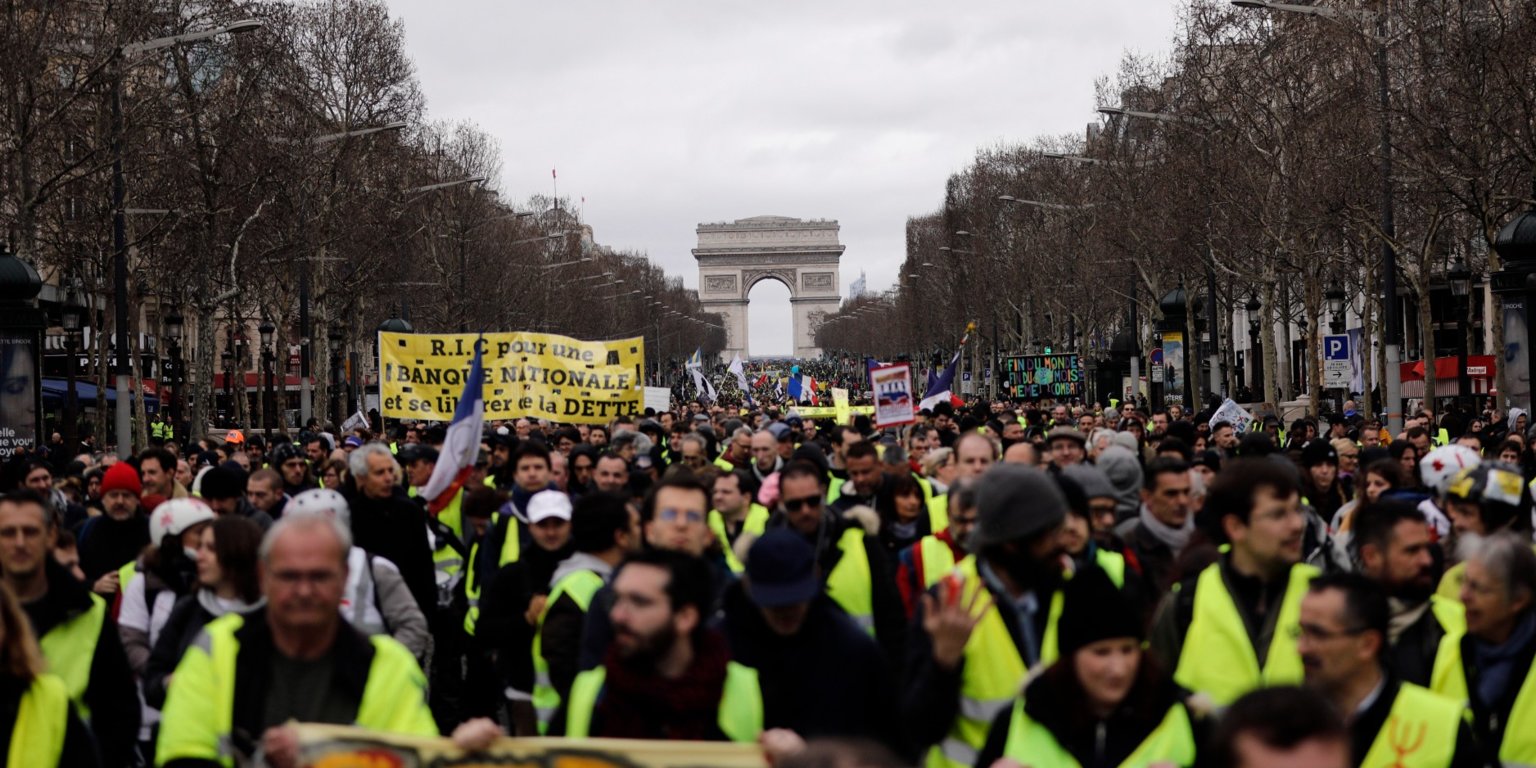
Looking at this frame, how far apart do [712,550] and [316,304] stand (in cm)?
4163

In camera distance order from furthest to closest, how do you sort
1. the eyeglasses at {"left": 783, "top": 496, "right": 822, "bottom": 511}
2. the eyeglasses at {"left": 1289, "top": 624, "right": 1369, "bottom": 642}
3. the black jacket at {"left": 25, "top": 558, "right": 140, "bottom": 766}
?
the eyeglasses at {"left": 783, "top": 496, "right": 822, "bottom": 511} → the black jacket at {"left": 25, "top": 558, "right": 140, "bottom": 766} → the eyeglasses at {"left": 1289, "top": 624, "right": 1369, "bottom": 642}

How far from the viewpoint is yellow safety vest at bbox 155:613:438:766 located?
520 centimetres

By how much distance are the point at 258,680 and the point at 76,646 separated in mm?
1405

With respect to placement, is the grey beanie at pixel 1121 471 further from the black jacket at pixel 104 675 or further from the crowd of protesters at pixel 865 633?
the black jacket at pixel 104 675

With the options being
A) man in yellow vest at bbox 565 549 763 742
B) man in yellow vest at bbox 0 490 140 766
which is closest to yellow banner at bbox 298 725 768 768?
man in yellow vest at bbox 565 549 763 742

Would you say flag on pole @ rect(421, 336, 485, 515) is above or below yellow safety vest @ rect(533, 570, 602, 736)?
above

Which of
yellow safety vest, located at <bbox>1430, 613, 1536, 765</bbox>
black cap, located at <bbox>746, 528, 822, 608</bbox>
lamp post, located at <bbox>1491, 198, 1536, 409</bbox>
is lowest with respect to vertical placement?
yellow safety vest, located at <bbox>1430, 613, 1536, 765</bbox>

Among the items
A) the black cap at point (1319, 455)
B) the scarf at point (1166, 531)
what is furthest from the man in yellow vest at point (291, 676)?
the black cap at point (1319, 455)

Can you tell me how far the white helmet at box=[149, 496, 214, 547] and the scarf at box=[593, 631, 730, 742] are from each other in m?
3.78

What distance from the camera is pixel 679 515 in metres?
7.04

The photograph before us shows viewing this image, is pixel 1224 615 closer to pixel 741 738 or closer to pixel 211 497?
pixel 741 738

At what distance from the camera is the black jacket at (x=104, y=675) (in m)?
6.07

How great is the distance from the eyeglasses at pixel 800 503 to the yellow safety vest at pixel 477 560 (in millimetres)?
1622

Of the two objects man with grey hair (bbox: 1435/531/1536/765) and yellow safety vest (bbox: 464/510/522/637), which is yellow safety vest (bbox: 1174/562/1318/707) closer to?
man with grey hair (bbox: 1435/531/1536/765)
